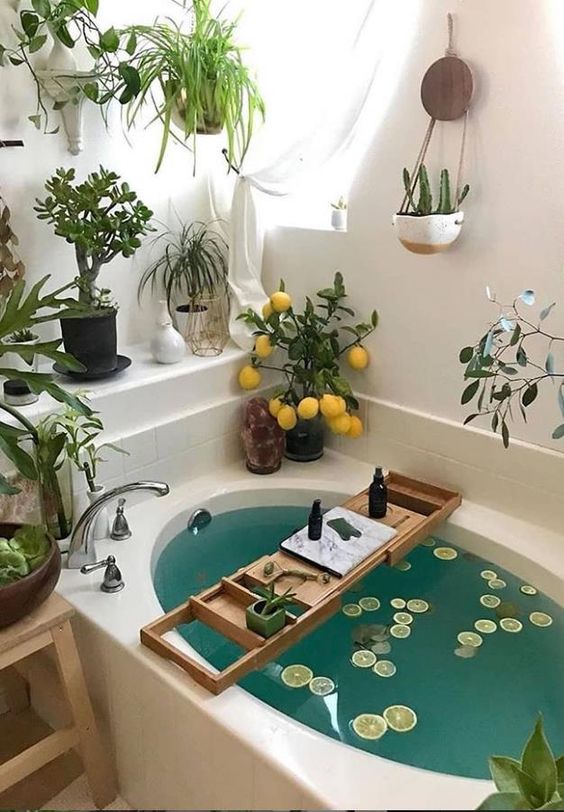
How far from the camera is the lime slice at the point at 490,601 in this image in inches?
75.4

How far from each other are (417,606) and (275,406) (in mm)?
793

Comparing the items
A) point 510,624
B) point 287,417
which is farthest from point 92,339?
point 510,624

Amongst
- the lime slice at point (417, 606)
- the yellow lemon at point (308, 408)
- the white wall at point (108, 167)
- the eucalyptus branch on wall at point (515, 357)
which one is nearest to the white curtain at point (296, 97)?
the white wall at point (108, 167)

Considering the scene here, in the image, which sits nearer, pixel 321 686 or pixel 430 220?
pixel 321 686

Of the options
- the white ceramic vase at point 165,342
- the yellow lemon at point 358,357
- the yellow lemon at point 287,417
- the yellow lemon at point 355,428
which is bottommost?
the yellow lemon at point 355,428

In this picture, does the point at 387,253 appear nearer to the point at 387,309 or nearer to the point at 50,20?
the point at 387,309

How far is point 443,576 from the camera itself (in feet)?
6.68

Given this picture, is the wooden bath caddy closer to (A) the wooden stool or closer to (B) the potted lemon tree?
(A) the wooden stool

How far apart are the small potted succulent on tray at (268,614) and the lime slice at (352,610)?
0.20 m

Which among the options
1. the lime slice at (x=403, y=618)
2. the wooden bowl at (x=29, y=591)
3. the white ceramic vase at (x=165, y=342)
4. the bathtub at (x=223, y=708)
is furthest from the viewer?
the white ceramic vase at (x=165, y=342)

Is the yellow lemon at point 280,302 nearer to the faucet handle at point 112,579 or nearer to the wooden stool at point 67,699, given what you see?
the faucet handle at point 112,579

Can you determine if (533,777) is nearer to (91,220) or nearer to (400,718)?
(400,718)

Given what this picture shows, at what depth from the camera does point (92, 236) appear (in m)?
2.03

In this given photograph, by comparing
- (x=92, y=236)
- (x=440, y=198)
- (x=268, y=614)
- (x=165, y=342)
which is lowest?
(x=268, y=614)
